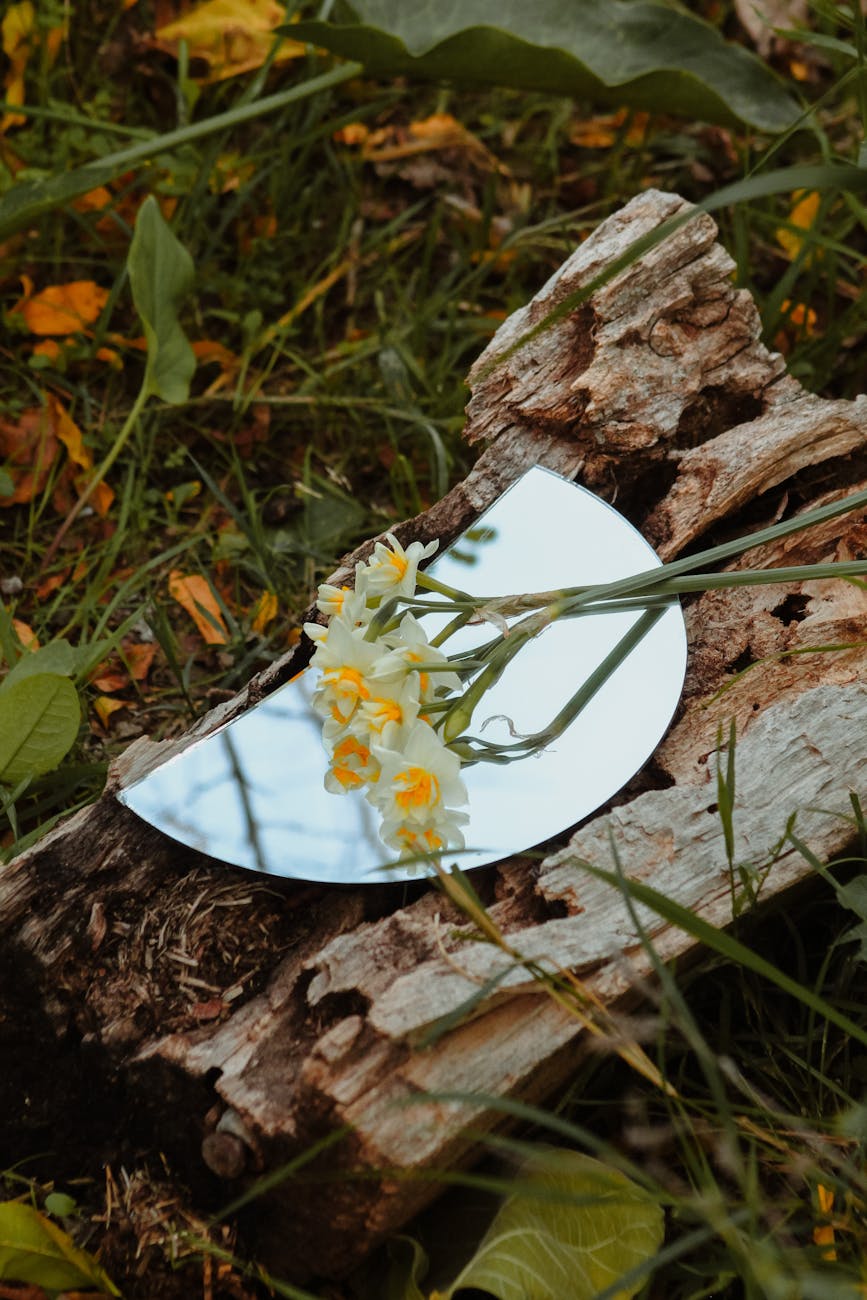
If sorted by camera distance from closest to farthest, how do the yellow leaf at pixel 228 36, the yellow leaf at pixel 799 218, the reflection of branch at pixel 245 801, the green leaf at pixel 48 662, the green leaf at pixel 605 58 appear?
the reflection of branch at pixel 245 801, the green leaf at pixel 48 662, the green leaf at pixel 605 58, the yellow leaf at pixel 799 218, the yellow leaf at pixel 228 36

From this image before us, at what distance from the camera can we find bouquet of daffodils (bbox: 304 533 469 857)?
1026 mm

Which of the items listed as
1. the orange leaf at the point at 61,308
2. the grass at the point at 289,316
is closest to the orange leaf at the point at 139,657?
the grass at the point at 289,316

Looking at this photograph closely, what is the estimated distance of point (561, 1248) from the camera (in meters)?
1.12

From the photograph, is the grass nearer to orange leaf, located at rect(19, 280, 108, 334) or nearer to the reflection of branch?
orange leaf, located at rect(19, 280, 108, 334)

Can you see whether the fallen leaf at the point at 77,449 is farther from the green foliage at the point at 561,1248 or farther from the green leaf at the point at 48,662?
A: the green foliage at the point at 561,1248

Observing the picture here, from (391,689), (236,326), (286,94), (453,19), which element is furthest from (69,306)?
(391,689)

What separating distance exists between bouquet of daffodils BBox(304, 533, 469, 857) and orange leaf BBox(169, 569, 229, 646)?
2.42 ft

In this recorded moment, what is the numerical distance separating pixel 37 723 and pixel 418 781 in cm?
63

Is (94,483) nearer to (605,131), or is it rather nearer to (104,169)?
(104,169)

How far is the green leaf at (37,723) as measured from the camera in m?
1.41

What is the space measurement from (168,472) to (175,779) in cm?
89

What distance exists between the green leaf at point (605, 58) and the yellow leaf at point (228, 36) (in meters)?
0.43

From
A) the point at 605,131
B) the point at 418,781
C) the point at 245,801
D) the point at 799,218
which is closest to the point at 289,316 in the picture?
the point at 605,131

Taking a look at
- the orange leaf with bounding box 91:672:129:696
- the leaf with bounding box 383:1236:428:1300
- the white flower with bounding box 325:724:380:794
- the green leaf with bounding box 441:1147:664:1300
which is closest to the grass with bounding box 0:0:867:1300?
the orange leaf with bounding box 91:672:129:696
